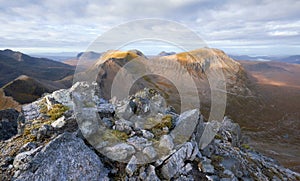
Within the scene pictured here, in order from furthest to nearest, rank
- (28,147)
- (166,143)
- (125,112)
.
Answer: (125,112) < (166,143) < (28,147)

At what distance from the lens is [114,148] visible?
9.61 m

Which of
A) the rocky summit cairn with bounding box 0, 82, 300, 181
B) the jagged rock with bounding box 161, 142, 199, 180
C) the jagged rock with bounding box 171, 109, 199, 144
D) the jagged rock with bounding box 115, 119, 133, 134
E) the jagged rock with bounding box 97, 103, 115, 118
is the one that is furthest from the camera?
the jagged rock with bounding box 97, 103, 115, 118

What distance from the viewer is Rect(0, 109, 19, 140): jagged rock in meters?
14.1

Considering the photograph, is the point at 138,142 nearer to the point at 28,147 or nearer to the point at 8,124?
the point at 28,147

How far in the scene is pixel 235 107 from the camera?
102 metres

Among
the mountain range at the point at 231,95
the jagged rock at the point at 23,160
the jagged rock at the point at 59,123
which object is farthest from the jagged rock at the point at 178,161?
the mountain range at the point at 231,95

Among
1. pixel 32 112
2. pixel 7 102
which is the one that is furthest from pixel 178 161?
pixel 7 102

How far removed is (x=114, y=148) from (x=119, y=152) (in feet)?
0.96

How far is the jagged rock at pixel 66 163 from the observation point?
8336mm

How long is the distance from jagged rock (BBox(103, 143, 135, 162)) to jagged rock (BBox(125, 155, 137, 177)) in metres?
0.28

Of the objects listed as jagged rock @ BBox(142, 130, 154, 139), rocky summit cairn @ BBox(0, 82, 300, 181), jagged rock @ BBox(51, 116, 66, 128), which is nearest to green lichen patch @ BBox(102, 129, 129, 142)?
rocky summit cairn @ BBox(0, 82, 300, 181)

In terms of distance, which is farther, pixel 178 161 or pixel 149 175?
pixel 178 161

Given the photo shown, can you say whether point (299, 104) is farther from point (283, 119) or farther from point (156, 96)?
point (156, 96)

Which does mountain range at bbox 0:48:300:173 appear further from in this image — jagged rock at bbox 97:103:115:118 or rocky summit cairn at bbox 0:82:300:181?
rocky summit cairn at bbox 0:82:300:181
